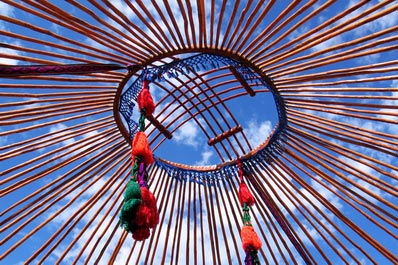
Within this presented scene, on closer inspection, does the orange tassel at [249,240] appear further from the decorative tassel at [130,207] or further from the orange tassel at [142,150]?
the decorative tassel at [130,207]

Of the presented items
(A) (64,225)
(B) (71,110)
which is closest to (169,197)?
(A) (64,225)

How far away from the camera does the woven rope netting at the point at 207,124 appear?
13.7 feet

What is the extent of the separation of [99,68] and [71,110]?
1.61 m

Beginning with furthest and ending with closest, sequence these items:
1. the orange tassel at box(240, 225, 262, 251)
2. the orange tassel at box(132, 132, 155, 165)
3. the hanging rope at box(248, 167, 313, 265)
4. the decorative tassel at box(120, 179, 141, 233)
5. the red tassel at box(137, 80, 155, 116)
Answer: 1. the hanging rope at box(248, 167, 313, 265)
2. the orange tassel at box(240, 225, 262, 251)
3. the red tassel at box(137, 80, 155, 116)
4. the orange tassel at box(132, 132, 155, 165)
5. the decorative tassel at box(120, 179, 141, 233)

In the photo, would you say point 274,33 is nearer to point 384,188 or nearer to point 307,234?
point 384,188

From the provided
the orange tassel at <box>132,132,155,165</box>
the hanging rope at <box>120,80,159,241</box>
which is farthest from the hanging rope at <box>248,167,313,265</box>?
the hanging rope at <box>120,80,159,241</box>

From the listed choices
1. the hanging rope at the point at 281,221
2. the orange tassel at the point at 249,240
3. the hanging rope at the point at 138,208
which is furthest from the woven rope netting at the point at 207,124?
the orange tassel at the point at 249,240

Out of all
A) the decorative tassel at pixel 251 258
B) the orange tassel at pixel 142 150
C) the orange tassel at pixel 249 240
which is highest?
the orange tassel at pixel 142 150

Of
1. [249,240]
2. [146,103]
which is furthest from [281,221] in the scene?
[146,103]

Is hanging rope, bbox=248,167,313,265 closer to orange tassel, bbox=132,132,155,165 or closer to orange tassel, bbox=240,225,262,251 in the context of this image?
orange tassel, bbox=240,225,262,251

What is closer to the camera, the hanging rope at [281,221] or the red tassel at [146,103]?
the red tassel at [146,103]

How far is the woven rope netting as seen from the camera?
4180 mm

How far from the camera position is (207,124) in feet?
18.4

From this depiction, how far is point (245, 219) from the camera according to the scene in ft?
14.7
